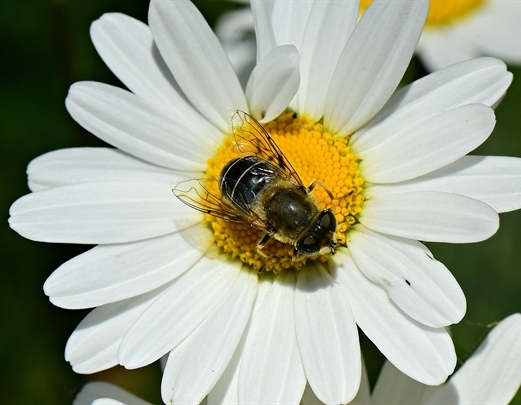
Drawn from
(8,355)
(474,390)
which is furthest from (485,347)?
(8,355)

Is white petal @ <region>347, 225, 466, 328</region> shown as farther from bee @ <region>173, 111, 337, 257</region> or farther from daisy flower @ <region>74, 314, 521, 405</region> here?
daisy flower @ <region>74, 314, 521, 405</region>

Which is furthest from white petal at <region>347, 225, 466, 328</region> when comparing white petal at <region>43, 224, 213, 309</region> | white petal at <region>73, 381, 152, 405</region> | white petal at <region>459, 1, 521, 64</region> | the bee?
white petal at <region>459, 1, 521, 64</region>

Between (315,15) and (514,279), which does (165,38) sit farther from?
(514,279)

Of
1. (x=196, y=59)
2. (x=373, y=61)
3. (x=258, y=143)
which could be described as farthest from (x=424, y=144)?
(x=196, y=59)

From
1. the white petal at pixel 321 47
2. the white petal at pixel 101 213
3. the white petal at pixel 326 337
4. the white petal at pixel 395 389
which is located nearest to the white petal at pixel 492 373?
the white petal at pixel 395 389

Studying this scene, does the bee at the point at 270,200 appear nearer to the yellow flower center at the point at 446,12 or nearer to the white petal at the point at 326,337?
the white petal at the point at 326,337
